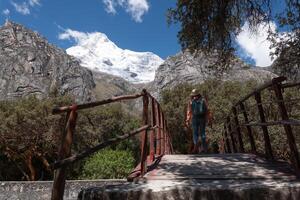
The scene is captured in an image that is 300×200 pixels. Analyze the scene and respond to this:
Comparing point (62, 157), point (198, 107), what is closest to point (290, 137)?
point (62, 157)

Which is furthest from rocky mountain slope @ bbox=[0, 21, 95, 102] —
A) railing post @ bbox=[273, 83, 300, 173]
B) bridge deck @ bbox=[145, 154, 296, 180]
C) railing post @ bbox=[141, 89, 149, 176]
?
railing post @ bbox=[273, 83, 300, 173]

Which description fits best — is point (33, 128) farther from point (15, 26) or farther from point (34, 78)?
point (15, 26)

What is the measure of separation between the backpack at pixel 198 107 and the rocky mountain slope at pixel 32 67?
3058 inches

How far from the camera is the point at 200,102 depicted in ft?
31.1

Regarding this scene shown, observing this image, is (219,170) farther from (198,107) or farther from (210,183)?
(198,107)

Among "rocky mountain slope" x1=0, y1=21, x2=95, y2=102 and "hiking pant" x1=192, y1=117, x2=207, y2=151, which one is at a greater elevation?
"rocky mountain slope" x1=0, y1=21, x2=95, y2=102

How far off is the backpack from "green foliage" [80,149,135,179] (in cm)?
1949

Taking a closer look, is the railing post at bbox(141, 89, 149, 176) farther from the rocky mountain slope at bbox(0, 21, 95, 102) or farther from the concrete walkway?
the rocky mountain slope at bbox(0, 21, 95, 102)

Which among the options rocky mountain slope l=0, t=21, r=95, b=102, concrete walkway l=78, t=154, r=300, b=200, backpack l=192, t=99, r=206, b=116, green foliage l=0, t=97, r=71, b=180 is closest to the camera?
concrete walkway l=78, t=154, r=300, b=200

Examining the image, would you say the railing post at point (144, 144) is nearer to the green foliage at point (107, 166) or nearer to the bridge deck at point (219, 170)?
the bridge deck at point (219, 170)

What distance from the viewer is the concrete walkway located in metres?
3.60

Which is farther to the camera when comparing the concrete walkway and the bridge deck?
the bridge deck

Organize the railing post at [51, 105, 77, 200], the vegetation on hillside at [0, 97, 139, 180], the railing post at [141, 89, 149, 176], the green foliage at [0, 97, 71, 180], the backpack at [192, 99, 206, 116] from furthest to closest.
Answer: the vegetation on hillside at [0, 97, 139, 180] < the green foliage at [0, 97, 71, 180] < the backpack at [192, 99, 206, 116] < the railing post at [141, 89, 149, 176] < the railing post at [51, 105, 77, 200]

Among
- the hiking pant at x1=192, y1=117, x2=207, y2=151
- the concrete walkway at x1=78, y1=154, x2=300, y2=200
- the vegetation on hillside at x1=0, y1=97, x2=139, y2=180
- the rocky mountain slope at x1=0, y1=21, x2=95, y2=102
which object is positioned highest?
the rocky mountain slope at x1=0, y1=21, x2=95, y2=102
